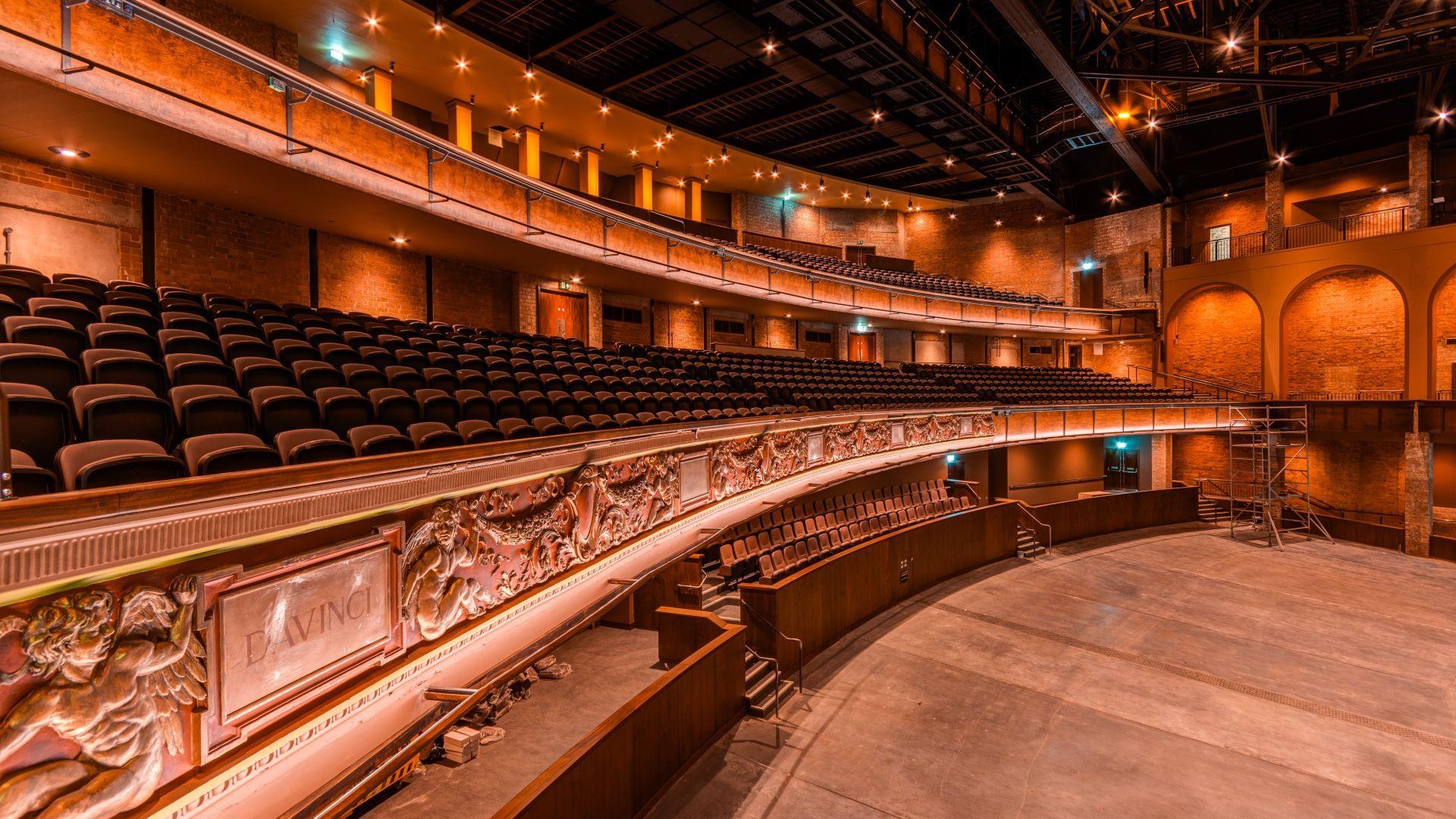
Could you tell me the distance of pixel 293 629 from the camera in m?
1.90

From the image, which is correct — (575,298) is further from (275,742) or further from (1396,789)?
(1396,789)

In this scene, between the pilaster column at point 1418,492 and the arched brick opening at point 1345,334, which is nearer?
the pilaster column at point 1418,492

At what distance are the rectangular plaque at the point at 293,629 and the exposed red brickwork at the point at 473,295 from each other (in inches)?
304

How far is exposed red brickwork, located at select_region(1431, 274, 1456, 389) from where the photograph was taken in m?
13.6

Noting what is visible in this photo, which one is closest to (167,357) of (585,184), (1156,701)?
(1156,701)

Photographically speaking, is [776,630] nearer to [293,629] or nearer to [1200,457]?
[293,629]

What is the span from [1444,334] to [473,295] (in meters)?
20.7

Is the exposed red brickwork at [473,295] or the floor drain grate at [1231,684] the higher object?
the exposed red brickwork at [473,295]

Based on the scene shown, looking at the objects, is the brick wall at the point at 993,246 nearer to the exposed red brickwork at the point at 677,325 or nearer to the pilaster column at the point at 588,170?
the exposed red brickwork at the point at 677,325

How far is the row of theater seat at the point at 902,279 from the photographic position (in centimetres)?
1543

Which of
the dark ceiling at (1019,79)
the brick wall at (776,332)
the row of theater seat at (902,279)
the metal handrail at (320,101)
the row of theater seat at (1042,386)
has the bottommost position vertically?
the row of theater seat at (1042,386)

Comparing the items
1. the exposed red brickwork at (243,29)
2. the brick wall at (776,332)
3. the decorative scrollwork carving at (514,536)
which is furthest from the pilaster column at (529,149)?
the decorative scrollwork carving at (514,536)

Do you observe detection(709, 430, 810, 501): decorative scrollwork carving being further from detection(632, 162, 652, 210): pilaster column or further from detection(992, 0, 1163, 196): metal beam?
detection(632, 162, 652, 210): pilaster column

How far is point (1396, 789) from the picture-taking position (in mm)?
4777
